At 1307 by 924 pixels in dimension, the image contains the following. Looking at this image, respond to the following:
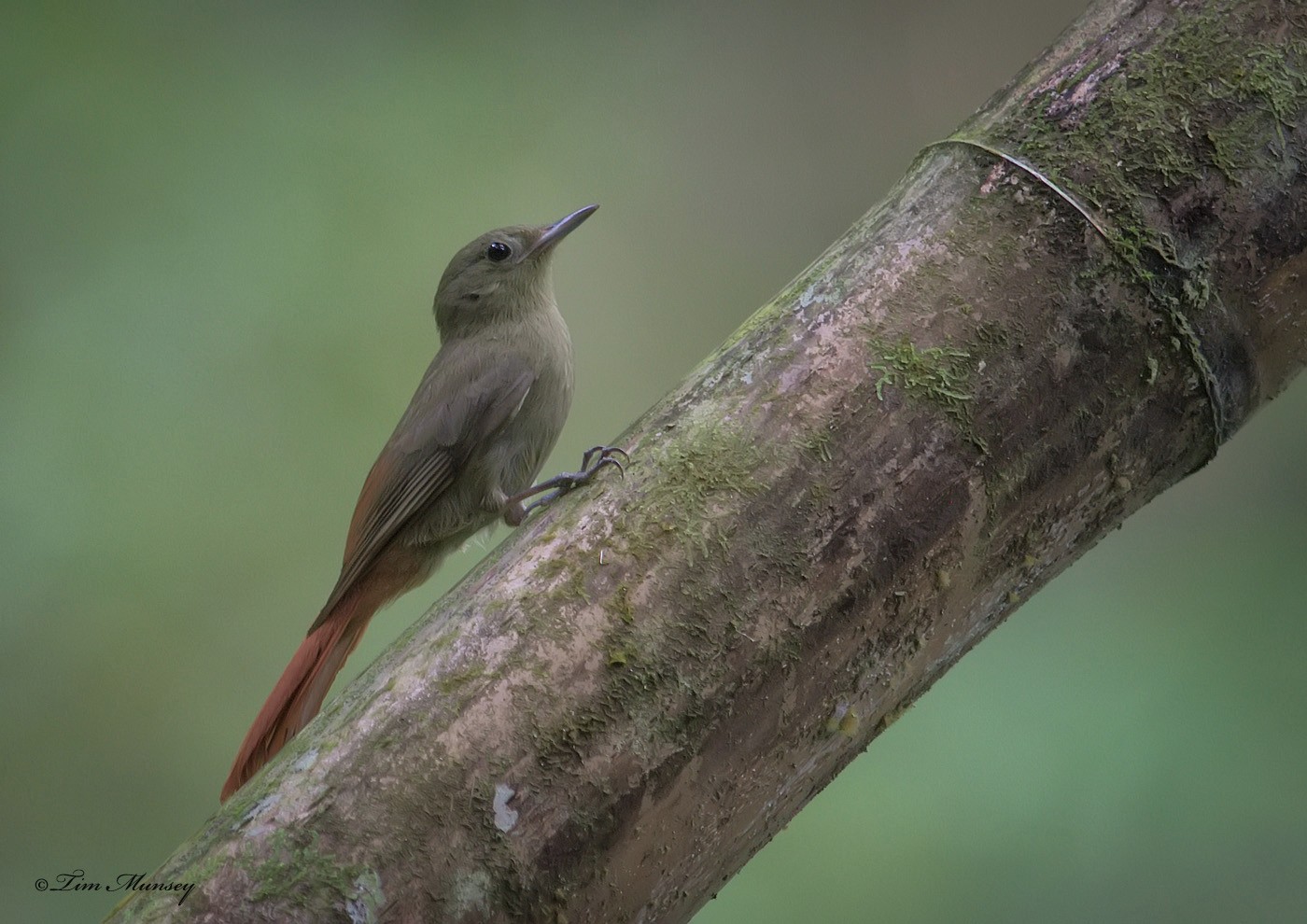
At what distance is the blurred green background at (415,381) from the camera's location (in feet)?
8.73

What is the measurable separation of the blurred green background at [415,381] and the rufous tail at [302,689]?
3.28 feet

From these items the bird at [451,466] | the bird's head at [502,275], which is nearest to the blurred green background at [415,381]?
the bird's head at [502,275]

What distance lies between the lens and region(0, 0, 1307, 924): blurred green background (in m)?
2.66

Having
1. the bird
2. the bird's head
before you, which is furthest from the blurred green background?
the bird

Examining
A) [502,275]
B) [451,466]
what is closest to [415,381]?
[502,275]

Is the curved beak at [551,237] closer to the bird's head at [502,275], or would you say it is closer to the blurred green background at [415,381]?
the bird's head at [502,275]

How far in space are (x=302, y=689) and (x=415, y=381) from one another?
1582 mm

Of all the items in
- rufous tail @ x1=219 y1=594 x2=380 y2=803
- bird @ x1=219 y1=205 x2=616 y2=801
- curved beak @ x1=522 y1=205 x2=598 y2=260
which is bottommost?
rufous tail @ x1=219 y1=594 x2=380 y2=803

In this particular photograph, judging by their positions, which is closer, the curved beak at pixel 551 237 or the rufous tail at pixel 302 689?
the rufous tail at pixel 302 689

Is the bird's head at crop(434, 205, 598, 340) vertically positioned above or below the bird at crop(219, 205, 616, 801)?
above

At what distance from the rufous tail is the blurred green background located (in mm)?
1001

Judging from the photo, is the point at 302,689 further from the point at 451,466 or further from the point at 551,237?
the point at 551,237

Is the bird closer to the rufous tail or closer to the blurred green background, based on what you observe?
the rufous tail

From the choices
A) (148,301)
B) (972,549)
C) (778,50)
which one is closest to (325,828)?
(972,549)
